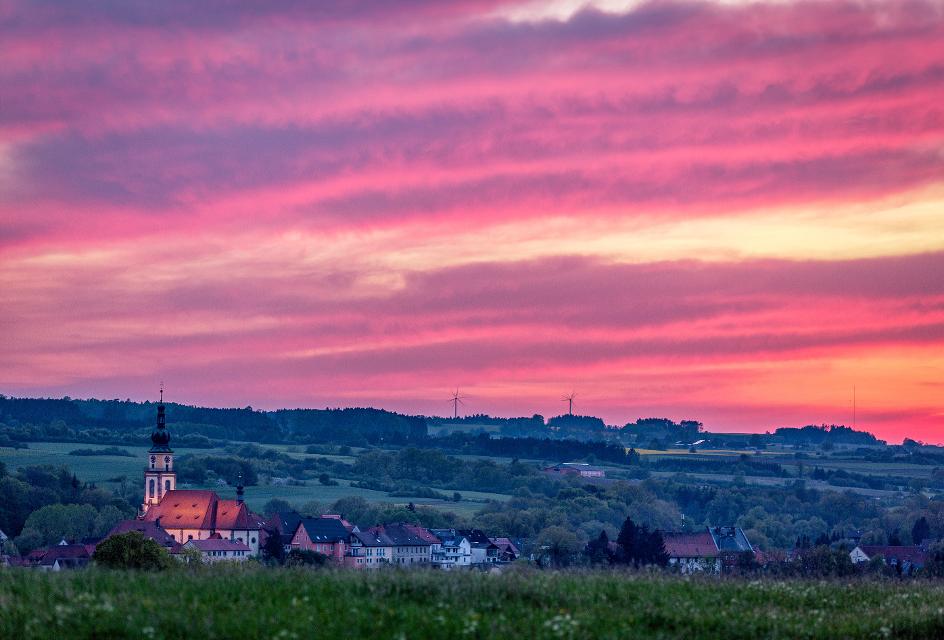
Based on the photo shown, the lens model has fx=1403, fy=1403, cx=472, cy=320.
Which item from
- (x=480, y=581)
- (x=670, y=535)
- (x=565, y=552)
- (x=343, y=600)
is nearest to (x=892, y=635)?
(x=480, y=581)

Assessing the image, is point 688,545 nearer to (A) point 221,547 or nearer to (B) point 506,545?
(B) point 506,545

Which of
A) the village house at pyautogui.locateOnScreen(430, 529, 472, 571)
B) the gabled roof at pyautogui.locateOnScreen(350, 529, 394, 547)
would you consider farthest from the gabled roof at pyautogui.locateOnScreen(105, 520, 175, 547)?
the village house at pyautogui.locateOnScreen(430, 529, 472, 571)

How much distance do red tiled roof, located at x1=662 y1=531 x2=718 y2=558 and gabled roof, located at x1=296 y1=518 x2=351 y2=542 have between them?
42.9 meters

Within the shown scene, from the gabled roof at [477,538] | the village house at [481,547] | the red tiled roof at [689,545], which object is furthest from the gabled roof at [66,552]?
the red tiled roof at [689,545]

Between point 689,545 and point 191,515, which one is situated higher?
point 191,515

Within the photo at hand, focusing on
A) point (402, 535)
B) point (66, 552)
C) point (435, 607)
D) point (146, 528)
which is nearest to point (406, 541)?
point (402, 535)

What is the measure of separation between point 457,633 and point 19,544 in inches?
6470

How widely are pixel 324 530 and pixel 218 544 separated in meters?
16.0

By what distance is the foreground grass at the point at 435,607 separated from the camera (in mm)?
22172

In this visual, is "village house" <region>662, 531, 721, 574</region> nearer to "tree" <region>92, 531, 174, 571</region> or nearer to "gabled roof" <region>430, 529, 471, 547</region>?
"gabled roof" <region>430, 529, 471, 547</region>

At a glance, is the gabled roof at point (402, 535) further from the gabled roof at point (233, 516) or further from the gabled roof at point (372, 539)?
the gabled roof at point (233, 516)

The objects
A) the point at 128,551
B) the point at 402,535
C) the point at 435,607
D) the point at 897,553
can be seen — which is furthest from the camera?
the point at 402,535

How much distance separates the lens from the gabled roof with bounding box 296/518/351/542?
18588cm

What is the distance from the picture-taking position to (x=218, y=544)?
585ft
